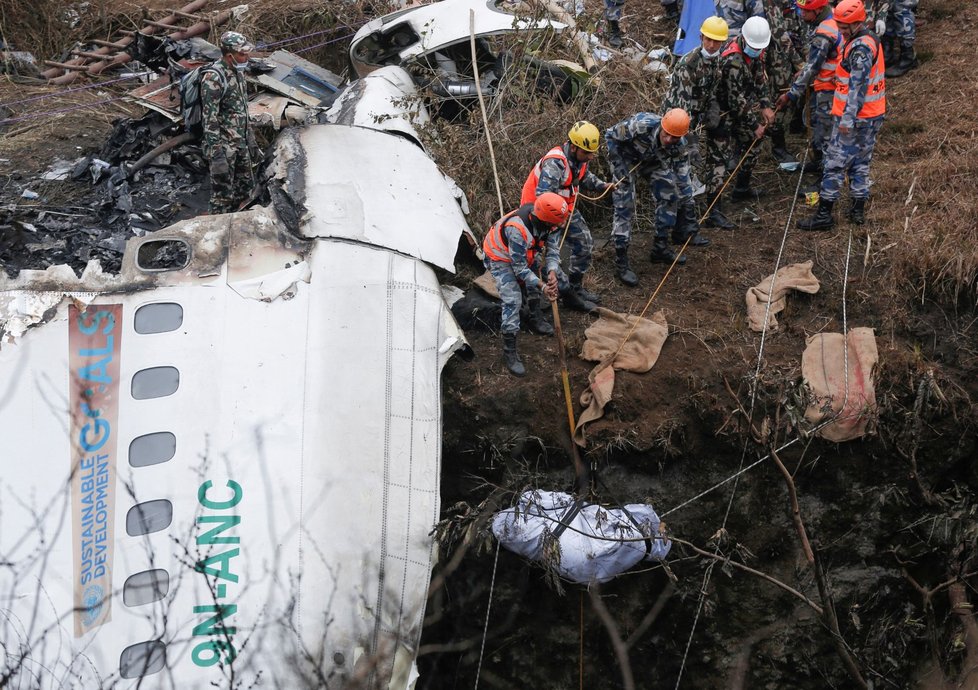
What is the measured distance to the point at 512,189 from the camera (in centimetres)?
808

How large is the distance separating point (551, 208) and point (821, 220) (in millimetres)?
2773

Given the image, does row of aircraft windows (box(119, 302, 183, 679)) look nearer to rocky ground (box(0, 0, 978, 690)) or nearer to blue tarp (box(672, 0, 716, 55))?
rocky ground (box(0, 0, 978, 690))

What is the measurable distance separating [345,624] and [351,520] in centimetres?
54

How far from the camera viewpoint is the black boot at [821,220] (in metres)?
7.38

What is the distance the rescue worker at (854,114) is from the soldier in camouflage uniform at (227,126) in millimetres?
4511

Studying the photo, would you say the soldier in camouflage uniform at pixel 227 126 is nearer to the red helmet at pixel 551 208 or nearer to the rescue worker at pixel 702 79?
the red helmet at pixel 551 208

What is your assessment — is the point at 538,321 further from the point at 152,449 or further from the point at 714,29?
the point at 152,449

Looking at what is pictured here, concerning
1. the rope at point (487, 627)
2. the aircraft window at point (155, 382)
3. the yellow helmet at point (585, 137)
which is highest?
the yellow helmet at point (585, 137)

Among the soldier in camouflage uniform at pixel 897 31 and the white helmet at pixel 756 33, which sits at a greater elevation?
the white helmet at pixel 756 33

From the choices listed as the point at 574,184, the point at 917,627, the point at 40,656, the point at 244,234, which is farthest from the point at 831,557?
the point at 40,656

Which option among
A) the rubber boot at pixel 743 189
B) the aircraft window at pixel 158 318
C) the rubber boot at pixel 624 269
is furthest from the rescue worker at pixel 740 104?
the aircraft window at pixel 158 318

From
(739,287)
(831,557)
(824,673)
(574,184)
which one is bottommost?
(824,673)

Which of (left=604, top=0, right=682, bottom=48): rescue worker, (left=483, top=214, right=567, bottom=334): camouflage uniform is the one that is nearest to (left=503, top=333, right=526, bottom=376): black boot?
(left=483, top=214, right=567, bottom=334): camouflage uniform

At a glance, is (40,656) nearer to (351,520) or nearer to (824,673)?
(351,520)
